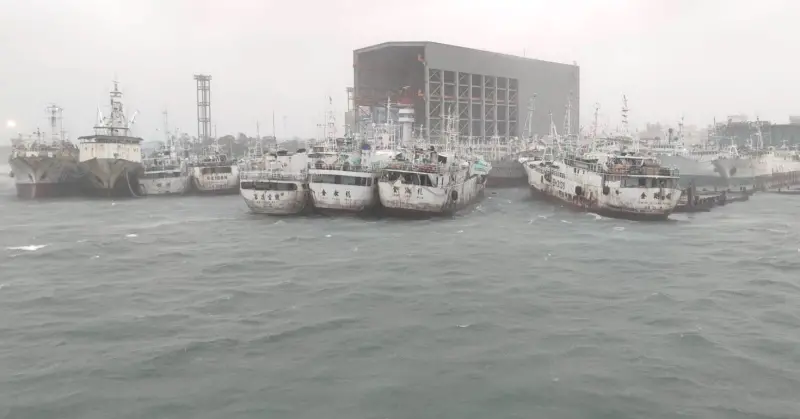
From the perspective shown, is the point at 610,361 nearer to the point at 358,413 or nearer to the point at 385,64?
the point at 358,413

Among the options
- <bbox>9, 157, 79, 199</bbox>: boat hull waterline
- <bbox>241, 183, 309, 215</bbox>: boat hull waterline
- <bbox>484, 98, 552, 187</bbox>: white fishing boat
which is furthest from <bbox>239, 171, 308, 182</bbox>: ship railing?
<bbox>484, 98, 552, 187</bbox>: white fishing boat

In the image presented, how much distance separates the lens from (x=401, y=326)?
22.1 meters

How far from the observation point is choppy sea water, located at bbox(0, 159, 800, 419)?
16219 mm

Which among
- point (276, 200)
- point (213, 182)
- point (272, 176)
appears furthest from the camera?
point (213, 182)

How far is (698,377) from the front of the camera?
57.5ft

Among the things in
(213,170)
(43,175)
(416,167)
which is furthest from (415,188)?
(43,175)

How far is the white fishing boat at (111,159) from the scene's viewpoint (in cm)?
7462

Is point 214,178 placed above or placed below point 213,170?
below

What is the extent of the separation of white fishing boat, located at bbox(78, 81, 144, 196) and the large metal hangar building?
3957cm

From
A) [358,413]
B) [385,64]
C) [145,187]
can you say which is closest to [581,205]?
[358,413]

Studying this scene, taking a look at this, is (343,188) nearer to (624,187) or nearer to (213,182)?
(624,187)

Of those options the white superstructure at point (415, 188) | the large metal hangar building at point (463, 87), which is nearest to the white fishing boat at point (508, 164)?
the large metal hangar building at point (463, 87)

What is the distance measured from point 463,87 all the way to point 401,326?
99165 mm

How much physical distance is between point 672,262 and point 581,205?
23983 mm
